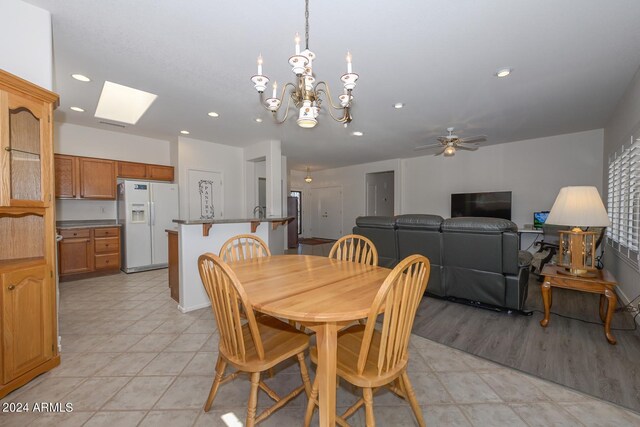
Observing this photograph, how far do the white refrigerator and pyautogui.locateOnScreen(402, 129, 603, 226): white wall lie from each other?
587 centimetres

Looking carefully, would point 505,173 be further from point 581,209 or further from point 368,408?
point 368,408

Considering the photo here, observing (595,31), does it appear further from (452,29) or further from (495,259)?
(495,259)

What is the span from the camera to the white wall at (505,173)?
4902 millimetres

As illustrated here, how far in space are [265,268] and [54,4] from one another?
7.42 ft

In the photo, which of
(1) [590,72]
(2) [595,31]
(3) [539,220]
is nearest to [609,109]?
(1) [590,72]

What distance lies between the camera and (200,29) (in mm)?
1964

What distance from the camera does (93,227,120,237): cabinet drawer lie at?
437 cm

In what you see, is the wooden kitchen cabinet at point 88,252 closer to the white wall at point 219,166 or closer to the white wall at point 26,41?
the white wall at point 219,166

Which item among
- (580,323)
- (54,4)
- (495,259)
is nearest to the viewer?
(54,4)

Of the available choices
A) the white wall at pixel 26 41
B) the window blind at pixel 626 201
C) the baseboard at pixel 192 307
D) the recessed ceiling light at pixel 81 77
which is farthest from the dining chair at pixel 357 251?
the recessed ceiling light at pixel 81 77

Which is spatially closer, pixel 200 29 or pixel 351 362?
pixel 351 362

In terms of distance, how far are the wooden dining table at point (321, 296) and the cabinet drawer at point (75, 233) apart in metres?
3.90

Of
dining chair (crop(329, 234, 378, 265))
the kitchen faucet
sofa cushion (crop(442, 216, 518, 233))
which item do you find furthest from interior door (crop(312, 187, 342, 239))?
dining chair (crop(329, 234, 378, 265))

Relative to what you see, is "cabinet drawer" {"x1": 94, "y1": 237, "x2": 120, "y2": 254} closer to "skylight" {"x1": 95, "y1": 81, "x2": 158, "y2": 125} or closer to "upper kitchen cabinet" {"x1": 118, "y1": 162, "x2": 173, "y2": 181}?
"upper kitchen cabinet" {"x1": 118, "y1": 162, "x2": 173, "y2": 181}
